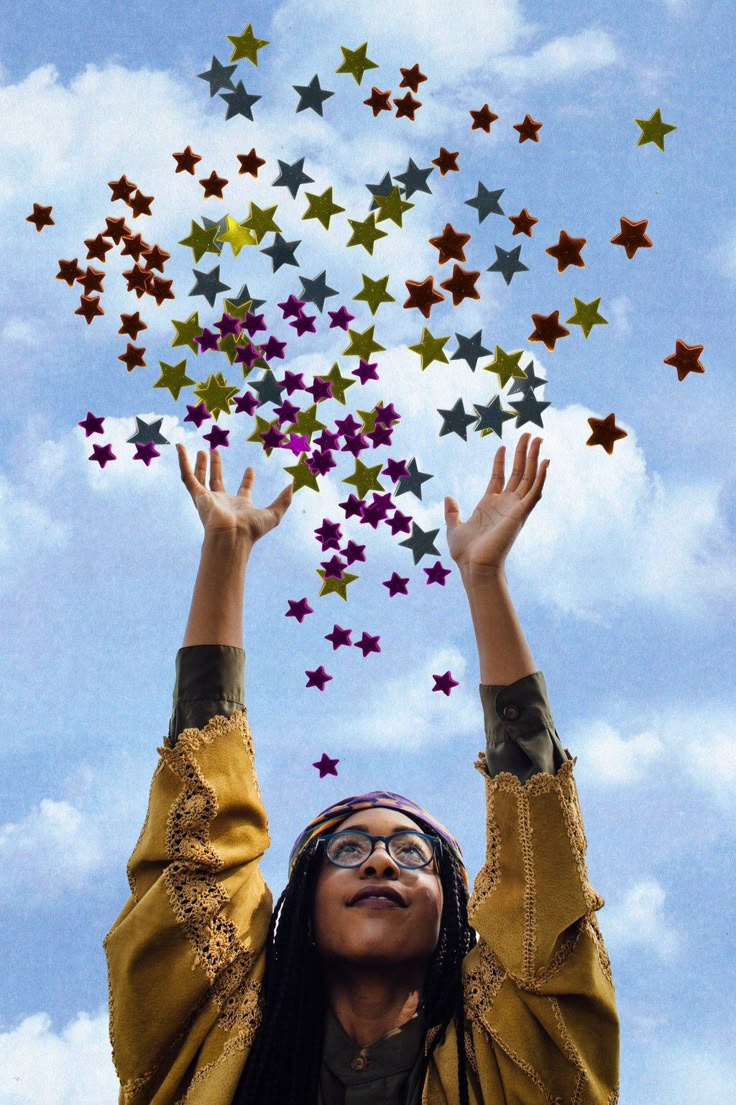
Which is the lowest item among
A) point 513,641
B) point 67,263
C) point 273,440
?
point 513,641

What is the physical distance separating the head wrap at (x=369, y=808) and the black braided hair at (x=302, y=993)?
38 mm

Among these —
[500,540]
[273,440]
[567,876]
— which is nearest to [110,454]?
[273,440]

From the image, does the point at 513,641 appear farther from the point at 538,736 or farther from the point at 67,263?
the point at 67,263

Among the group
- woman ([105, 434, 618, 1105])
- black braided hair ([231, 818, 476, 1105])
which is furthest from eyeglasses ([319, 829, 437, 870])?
black braided hair ([231, 818, 476, 1105])

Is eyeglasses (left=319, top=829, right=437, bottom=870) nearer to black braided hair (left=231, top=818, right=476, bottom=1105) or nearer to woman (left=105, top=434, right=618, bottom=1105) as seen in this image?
woman (left=105, top=434, right=618, bottom=1105)

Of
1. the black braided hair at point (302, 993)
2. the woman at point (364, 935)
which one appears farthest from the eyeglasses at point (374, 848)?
the black braided hair at point (302, 993)

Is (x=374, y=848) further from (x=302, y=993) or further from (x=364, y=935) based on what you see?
(x=302, y=993)

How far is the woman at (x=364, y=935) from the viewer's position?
323 centimetres

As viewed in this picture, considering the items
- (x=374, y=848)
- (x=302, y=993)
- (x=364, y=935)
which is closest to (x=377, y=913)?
(x=364, y=935)

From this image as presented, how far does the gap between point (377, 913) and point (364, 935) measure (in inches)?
2.9

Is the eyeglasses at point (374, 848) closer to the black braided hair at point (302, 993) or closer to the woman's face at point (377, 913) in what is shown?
the woman's face at point (377, 913)

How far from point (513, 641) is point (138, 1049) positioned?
158cm

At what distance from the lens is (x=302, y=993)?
351 cm

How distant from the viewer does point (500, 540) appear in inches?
147
